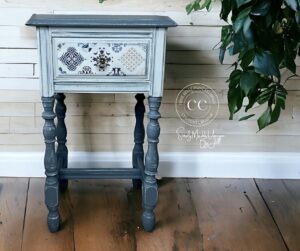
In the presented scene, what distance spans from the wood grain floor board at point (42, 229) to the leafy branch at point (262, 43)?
0.70 meters

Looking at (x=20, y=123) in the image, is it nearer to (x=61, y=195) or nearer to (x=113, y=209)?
(x=61, y=195)

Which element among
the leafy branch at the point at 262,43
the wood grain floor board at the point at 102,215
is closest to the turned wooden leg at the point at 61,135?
the wood grain floor board at the point at 102,215

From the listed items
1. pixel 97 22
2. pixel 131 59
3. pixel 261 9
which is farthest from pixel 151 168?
pixel 261 9

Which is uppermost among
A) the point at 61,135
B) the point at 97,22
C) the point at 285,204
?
the point at 97,22

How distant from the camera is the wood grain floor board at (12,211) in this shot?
1525mm

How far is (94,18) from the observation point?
1382mm

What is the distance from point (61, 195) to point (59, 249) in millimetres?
338

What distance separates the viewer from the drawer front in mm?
1374

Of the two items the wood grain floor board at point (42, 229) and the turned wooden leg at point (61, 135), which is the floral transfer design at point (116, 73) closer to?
the turned wooden leg at point (61, 135)

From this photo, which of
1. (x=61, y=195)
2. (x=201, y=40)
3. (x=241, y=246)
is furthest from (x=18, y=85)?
(x=241, y=246)

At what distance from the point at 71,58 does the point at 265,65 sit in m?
0.56

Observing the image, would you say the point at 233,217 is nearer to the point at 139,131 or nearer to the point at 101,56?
the point at 139,131

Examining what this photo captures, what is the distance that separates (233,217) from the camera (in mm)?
1718

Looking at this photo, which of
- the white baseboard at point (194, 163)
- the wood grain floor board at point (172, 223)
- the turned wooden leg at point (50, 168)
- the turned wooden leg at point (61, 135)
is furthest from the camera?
the white baseboard at point (194, 163)
